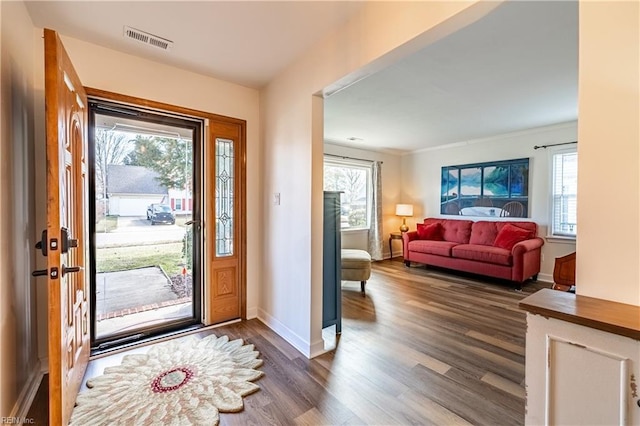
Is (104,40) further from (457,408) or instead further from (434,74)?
(457,408)

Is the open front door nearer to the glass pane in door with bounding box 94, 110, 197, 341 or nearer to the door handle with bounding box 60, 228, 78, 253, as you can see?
the door handle with bounding box 60, 228, 78, 253

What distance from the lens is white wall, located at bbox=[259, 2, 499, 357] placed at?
60.7 inches

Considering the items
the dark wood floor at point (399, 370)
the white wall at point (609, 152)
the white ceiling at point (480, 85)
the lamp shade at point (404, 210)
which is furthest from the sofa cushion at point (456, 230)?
the white wall at point (609, 152)

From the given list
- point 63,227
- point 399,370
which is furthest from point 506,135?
point 63,227

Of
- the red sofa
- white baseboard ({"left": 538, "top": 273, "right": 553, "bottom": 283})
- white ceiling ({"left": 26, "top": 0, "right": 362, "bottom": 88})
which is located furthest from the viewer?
white baseboard ({"left": 538, "top": 273, "right": 553, "bottom": 283})

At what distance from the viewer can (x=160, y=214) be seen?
9.05 ft

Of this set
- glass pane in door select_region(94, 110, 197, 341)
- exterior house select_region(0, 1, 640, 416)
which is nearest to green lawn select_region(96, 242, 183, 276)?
glass pane in door select_region(94, 110, 197, 341)

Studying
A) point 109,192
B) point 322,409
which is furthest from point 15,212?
point 322,409

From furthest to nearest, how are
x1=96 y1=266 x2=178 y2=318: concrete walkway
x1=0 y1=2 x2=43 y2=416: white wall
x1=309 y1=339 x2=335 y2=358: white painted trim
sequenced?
x1=96 y1=266 x2=178 y2=318: concrete walkway < x1=309 y1=339 x2=335 y2=358: white painted trim < x1=0 y1=2 x2=43 y2=416: white wall

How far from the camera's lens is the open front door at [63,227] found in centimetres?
133

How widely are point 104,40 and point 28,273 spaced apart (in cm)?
176

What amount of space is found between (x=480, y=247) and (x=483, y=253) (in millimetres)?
174

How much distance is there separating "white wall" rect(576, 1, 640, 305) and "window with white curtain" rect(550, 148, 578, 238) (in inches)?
175

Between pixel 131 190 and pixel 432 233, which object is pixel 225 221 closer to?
pixel 131 190
